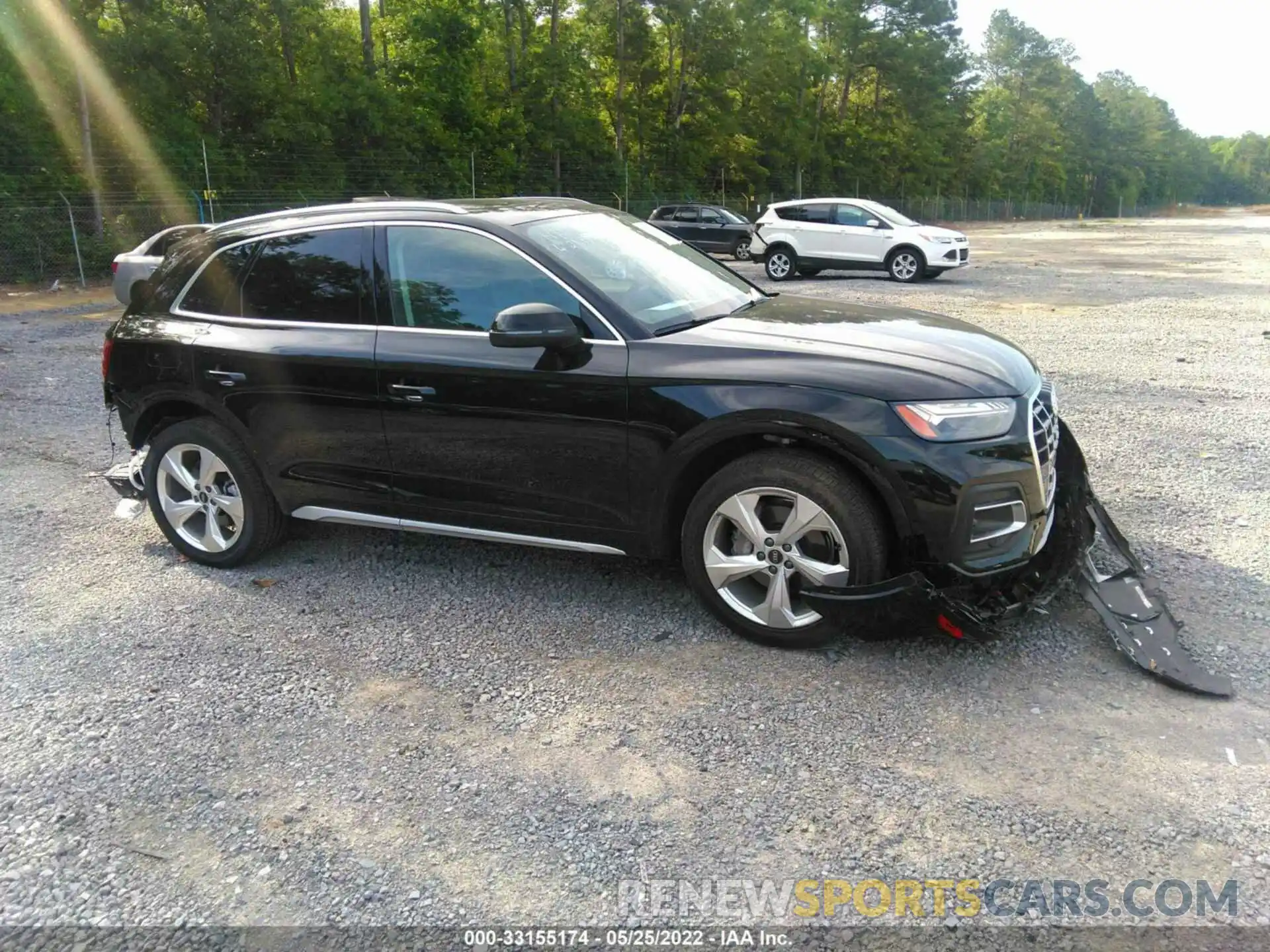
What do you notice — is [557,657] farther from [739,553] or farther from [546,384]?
[546,384]

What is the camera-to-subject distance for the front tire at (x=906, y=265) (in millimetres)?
20000

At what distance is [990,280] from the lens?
2045 centimetres

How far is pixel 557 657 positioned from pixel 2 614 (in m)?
2.63

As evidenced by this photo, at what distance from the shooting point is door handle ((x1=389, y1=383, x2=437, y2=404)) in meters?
4.15

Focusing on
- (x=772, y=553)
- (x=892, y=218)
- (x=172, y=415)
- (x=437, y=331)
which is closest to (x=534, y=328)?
(x=437, y=331)

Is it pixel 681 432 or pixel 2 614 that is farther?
pixel 2 614

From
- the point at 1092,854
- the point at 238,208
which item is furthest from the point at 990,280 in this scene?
the point at 1092,854

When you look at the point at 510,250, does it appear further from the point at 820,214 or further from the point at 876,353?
the point at 820,214

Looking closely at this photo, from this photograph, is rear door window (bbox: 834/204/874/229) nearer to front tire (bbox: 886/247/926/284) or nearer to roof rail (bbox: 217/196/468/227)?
front tire (bbox: 886/247/926/284)

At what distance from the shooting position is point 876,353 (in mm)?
3711

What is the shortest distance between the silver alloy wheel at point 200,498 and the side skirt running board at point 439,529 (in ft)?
1.32

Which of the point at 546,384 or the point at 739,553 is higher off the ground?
the point at 546,384

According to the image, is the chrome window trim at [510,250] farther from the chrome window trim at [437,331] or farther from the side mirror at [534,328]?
the side mirror at [534,328]

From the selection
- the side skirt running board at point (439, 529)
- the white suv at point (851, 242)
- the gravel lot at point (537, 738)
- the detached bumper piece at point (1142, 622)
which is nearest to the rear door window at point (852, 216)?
the white suv at point (851, 242)
